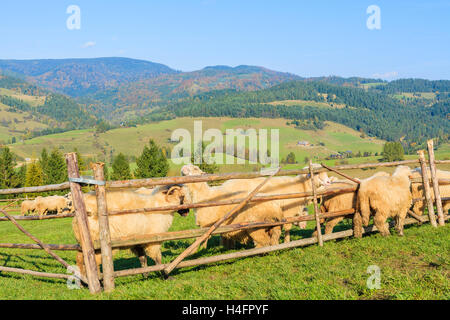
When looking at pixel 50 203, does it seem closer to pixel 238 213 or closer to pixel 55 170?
pixel 238 213

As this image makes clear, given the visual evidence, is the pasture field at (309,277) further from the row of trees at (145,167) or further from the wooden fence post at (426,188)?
the row of trees at (145,167)

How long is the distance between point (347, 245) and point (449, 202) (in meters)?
5.11

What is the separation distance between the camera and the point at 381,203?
862 centimetres

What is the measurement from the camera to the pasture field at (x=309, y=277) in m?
5.34

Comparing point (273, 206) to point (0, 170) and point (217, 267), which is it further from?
point (0, 170)

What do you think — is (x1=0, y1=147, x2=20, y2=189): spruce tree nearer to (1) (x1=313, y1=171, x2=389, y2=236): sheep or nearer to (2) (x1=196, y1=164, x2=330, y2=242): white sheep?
(2) (x1=196, y1=164, x2=330, y2=242): white sheep

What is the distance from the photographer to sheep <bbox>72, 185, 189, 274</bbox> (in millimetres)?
6809

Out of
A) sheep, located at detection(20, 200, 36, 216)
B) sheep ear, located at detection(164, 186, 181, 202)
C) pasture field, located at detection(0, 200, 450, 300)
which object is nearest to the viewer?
pasture field, located at detection(0, 200, 450, 300)

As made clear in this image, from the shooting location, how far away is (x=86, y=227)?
6.12 m

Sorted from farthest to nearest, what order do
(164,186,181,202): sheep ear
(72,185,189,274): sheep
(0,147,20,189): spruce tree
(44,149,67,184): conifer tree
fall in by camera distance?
(44,149,67,184): conifer tree, (0,147,20,189): spruce tree, (164,186,181,202): sheep ear, (72,185,189,274): sheep

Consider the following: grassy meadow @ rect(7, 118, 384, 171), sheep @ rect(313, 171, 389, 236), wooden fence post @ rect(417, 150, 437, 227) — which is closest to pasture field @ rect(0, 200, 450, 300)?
wooden fence post @ rect(417, 150, 437, 227)

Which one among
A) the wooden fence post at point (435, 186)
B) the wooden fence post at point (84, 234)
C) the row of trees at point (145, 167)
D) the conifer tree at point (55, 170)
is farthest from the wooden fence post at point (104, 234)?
the conifer tree at point (55, 170)

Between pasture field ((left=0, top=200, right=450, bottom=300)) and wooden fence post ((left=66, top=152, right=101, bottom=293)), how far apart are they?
23cm
